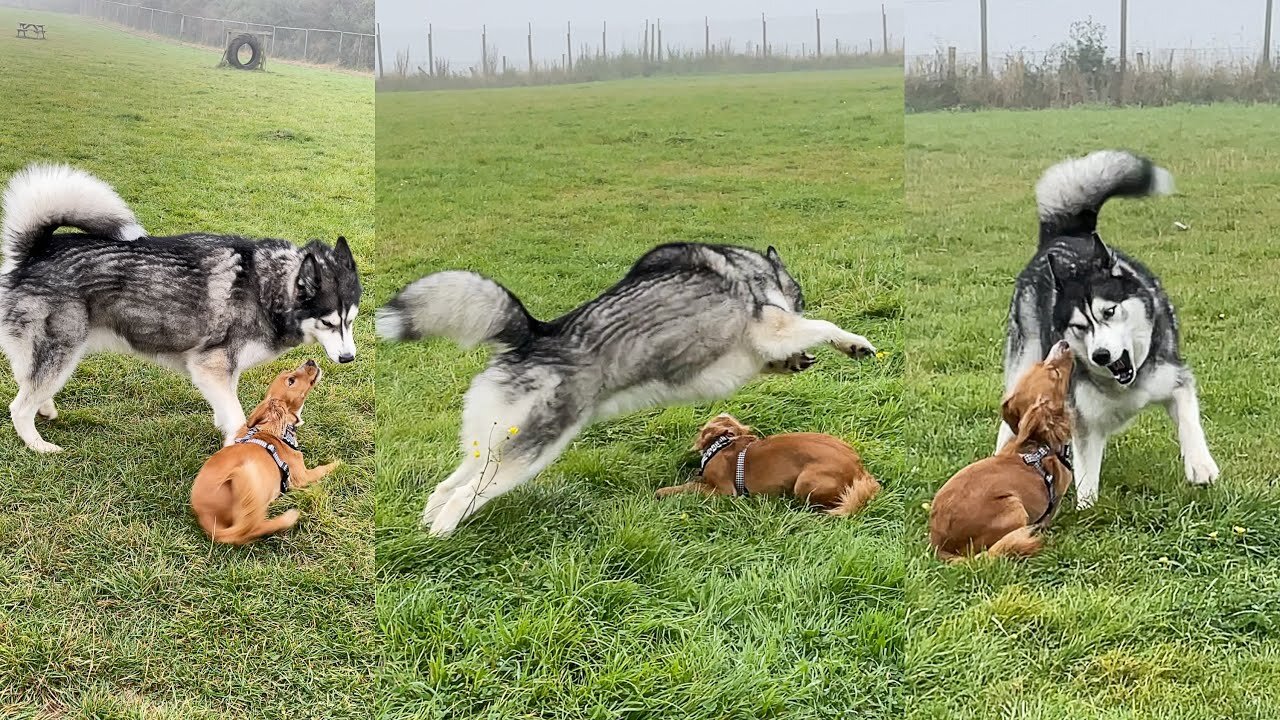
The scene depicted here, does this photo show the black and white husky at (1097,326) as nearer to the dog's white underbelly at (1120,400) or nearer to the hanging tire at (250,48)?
the dog's white underbelly at (1120,400)

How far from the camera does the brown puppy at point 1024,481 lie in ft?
8.18

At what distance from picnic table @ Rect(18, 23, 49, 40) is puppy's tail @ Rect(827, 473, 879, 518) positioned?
291 cm

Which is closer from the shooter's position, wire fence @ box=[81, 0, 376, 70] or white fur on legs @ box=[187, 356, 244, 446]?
white fur on legs @ box=[187, 356, 244, 446]

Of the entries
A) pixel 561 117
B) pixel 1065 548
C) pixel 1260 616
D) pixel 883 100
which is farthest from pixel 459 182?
pixel 1260 616

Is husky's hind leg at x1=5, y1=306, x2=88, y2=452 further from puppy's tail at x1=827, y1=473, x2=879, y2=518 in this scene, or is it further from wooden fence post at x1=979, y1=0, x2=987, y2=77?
wooden fence post at x1=979, y1=0, x2=987, y2=77

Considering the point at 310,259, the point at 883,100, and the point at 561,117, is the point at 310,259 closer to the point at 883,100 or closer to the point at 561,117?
the point at 561,117

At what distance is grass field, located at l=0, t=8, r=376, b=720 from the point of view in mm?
2557

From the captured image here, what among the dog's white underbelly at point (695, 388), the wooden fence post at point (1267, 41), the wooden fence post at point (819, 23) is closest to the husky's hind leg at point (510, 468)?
the dog's white underbelly at point (695, 388)

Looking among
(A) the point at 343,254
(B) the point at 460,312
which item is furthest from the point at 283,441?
(B) the point at 460,312

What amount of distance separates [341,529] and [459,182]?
3.76 ft

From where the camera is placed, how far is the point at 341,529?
9.29 feet

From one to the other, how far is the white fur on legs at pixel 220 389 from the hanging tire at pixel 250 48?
1.06 metres

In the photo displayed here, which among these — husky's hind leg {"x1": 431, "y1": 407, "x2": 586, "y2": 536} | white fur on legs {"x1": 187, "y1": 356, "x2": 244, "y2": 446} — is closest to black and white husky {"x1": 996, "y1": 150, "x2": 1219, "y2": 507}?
husky's hind leg {"x1": 431, "y1": 407, "x2": 586, "y2": 536}

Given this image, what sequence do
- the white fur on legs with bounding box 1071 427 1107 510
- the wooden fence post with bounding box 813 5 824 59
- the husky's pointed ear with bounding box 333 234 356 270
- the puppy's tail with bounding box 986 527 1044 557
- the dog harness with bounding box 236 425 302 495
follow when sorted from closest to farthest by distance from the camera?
the puppy's tail with bounding box 986 527 1044 557 → the white fur on legs with bounding box 1071 427 1107 510 → the dog harness with bounding box 236 425 302 495 → the husky's pointed ear with bounding box 333 234 356 270 → the wooden fence post with bounding box 813 5 824 59
